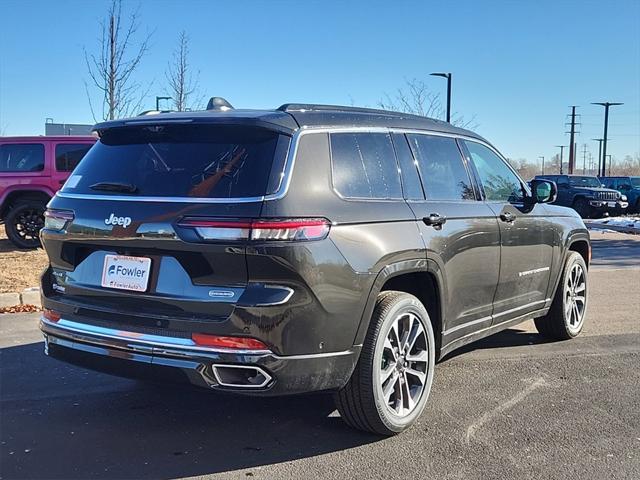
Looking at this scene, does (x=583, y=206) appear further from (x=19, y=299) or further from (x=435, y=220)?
(x=435, y=220)

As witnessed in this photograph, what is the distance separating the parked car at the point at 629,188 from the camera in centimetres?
3041

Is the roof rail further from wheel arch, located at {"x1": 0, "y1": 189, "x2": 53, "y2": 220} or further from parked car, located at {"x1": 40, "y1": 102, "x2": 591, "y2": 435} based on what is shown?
wheel arch, located at {"x1": 0, "y1": 189, "x2": 53, "y2": 220}

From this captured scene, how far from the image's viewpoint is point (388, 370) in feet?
12.8

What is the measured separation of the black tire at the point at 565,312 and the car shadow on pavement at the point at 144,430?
8.78ft

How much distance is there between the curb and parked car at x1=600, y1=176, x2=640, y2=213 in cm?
2755

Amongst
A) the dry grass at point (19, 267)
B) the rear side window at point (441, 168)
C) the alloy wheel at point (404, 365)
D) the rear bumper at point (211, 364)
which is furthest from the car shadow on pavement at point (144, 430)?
the dry grass at point (19, 267)

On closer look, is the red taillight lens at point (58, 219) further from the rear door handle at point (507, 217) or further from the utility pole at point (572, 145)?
the utility pole at point (572, 145)

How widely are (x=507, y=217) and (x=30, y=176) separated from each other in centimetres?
915

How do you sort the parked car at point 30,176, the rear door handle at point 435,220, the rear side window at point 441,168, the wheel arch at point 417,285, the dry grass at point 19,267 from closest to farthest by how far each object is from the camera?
the wheel arch at point 417,285, the rear door handle at point 435,220, the rear side window at point 441,168, the dry grass at point 19,267, the parked car at point 30,176

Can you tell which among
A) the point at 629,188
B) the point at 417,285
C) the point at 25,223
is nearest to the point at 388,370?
the point at 417,285

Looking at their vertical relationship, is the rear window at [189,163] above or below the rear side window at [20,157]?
below

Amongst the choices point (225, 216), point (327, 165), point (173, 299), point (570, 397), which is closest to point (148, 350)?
point (173, 299)

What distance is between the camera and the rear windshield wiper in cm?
359

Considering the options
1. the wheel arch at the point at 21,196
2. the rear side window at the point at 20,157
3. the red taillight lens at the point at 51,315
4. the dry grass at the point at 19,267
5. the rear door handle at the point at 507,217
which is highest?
the rear side window at the point at 20,157
